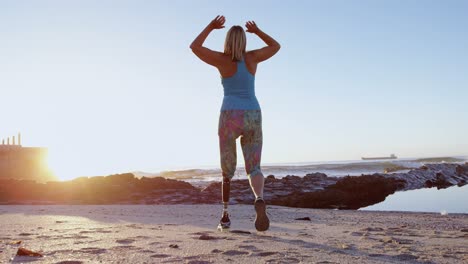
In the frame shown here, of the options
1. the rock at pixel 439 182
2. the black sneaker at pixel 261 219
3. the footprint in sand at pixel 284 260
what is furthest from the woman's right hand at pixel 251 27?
the rock at pixel 439 182

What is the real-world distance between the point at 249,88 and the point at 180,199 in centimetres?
743

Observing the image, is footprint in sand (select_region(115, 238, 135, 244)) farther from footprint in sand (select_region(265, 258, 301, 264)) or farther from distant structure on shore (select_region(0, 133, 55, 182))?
distant structure on shore (select_region(0, 133, 55, 182))

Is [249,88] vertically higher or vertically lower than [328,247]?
higher

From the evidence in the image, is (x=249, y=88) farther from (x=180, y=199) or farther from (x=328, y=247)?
(x=180, y=199)

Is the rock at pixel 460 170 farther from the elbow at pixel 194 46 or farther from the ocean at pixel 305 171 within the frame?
the elbow at pixel 194 46

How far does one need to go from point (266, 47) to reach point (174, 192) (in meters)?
8.83

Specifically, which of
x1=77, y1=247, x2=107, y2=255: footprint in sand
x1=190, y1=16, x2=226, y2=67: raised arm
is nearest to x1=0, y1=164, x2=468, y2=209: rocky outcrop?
x1=190, y1=16, x2=226, y2=67: raised arm

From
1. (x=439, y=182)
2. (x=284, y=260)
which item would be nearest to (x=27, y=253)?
(x=284, y=260)

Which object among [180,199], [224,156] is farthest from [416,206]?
[224,156]

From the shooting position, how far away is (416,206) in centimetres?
1223

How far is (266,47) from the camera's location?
5.23 m

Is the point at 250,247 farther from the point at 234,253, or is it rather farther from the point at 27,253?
the point at 27,253

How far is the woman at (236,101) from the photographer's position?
16.2ft

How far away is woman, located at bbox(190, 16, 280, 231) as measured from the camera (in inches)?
194
